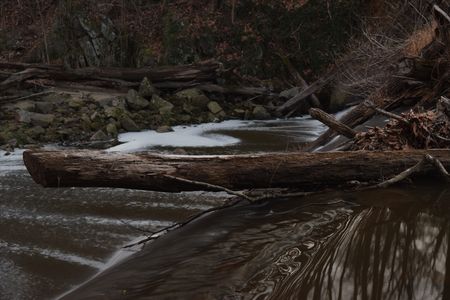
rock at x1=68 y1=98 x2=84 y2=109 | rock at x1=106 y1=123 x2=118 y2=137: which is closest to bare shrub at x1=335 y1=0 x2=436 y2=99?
rock at x1=106 y1=123 x2=118 y2=137

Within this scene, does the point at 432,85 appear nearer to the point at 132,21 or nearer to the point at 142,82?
the point at 142,82

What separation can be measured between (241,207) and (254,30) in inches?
576

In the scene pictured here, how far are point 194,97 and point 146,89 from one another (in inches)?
59.3

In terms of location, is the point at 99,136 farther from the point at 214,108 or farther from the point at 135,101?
the point at 214,108

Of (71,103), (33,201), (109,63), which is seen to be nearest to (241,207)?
(33,201)

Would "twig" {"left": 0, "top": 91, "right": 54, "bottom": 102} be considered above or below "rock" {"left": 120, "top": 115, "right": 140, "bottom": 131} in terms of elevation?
above

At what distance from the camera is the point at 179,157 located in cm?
489

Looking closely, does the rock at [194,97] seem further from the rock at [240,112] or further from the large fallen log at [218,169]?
→ the large fallen log at [218,169]

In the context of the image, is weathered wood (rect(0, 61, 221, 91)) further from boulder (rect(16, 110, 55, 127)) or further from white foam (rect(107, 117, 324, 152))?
boulder (rect(16, 110, 55, 127))

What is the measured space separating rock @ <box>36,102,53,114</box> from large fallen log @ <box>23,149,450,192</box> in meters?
9.93

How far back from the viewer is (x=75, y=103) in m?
14.6

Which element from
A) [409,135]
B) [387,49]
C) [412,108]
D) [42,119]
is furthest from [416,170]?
[42,119]

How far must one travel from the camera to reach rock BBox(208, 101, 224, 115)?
612 inches

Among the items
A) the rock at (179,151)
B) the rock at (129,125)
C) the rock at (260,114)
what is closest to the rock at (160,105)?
the rock at (129,125)
